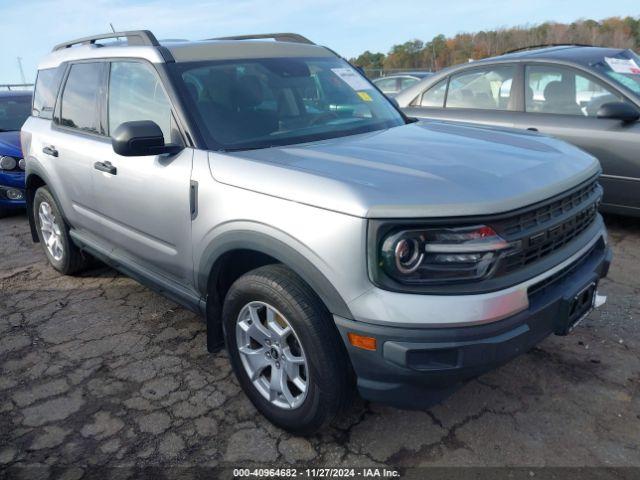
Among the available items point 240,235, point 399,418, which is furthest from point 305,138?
point 399,418

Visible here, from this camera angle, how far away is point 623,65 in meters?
5.06

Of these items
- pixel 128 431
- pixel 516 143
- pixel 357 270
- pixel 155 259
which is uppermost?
pixel 516 143

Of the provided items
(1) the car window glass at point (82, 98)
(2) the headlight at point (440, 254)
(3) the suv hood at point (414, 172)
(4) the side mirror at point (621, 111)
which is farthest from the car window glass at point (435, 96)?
(2) the headlight at point (440, 254)

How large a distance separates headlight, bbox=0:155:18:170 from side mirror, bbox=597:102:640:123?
639 centimetres

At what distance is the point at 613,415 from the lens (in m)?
2.61

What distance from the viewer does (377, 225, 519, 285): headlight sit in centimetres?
200

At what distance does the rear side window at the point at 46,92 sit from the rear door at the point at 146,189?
1099 millimetres

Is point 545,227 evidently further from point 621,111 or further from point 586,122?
point 586,122

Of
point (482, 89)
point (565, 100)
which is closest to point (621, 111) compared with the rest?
point (565, 100)

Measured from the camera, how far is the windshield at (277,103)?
2877 millimetres

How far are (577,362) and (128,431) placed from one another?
7.95 ft

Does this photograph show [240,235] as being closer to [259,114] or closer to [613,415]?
[259,114]

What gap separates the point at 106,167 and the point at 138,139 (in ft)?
2.53

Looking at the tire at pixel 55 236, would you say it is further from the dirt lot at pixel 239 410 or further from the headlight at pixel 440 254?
the headlight at pixel 440 254
